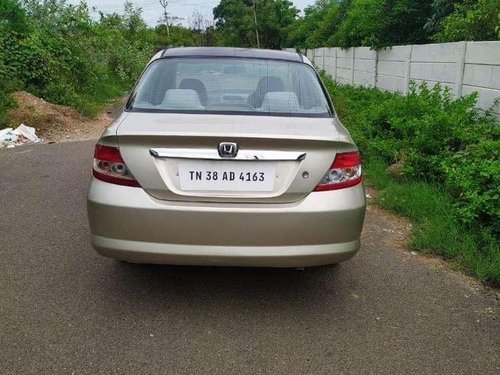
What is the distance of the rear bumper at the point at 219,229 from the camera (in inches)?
104

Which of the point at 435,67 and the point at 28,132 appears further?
the point at 28,132

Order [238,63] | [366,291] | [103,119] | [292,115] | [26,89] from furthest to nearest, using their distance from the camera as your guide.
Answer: [103,119] → [26,89] → [238,63] → [366,291] → [292,115]

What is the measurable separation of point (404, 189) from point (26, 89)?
8756 millimetres

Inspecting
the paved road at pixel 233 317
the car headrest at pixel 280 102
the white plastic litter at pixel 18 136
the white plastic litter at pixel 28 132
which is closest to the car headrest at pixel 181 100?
the car headrest at pixel 280 102

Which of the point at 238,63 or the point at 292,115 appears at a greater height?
the point at 238,63

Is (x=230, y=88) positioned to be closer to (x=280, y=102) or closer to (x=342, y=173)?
(x=280, y=102)

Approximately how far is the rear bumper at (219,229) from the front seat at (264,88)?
903 mm

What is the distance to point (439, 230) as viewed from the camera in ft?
13.8

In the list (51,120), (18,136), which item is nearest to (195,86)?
(18,136)

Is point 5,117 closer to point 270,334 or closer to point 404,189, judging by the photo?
point 404,189

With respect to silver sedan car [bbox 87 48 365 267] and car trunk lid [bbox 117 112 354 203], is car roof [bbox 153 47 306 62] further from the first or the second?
car trunk lid [bbox 117 112 354 203]

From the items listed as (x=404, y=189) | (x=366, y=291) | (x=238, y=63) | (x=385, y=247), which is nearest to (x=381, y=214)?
(x=404, y=189)

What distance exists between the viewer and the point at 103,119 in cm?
1195

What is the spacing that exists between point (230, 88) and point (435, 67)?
618 centimetres
